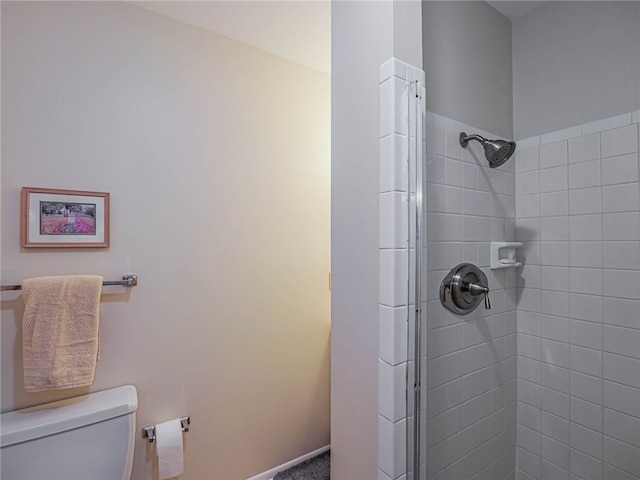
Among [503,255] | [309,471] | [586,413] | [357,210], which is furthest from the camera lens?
[309,471]

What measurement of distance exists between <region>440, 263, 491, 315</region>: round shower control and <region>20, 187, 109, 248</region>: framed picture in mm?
1259

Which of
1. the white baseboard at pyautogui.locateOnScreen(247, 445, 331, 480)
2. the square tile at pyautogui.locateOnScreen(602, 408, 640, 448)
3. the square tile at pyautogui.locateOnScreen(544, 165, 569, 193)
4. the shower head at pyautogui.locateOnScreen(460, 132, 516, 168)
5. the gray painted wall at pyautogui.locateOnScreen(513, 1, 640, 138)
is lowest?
the white baseboard at pyautogui.locateOnScreen(247, 445, 331, 480)

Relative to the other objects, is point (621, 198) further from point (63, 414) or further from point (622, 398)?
point (63, 414)

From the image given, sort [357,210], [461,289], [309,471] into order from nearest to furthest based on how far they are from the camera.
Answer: [357,210] < [461,289] < [309,471]

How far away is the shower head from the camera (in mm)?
1001

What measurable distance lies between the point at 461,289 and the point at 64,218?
1.42 metres

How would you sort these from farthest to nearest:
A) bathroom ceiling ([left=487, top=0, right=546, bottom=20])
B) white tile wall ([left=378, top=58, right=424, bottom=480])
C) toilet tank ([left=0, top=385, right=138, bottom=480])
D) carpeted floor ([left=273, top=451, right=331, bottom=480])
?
1. carpeted floor ([left=273, top=451, right=331, bottom=480])
2. bathroom ceiling ([left=487, top=0, right=546, bottom=20])
3. toilet tank ([left=0, top=385, right=138, bottom=480])
4. white tile wall ([left=378, top=58, right=424, bottom=480])

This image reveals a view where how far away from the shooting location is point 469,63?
1.12 m

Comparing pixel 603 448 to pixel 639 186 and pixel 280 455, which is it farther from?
pixel 280 455

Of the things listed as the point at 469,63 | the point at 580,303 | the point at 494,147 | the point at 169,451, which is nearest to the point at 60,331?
the point at 169,451

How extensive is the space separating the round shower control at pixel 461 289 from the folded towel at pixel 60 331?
1209 mm

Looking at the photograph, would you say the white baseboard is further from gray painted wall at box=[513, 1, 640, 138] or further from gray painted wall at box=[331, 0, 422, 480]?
gray painted wall at box=[513, 1, 640, 138]

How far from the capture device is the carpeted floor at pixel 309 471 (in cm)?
145

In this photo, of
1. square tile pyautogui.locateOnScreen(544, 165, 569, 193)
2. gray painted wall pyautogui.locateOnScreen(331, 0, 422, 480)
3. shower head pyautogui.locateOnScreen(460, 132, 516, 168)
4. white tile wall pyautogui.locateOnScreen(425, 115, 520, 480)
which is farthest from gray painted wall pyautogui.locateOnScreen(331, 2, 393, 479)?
square tile pyautogui.locateOnScreen(544, 165, 569, 193)
